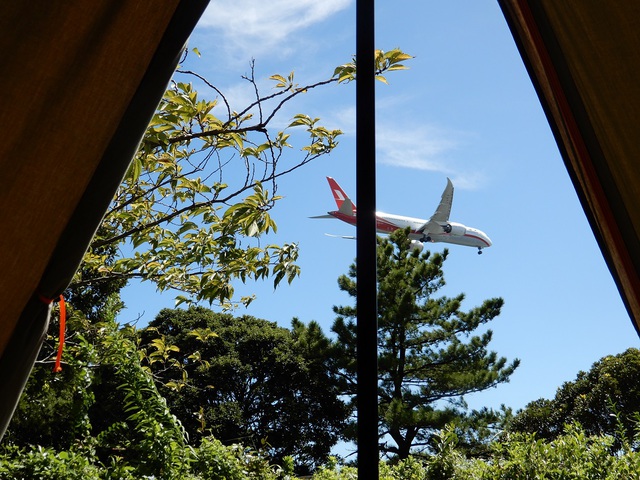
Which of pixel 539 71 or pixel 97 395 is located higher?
pixel 97 395

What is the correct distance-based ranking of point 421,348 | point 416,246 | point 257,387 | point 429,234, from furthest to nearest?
point 429,234, point 416,246, point 421,348, point 257,387

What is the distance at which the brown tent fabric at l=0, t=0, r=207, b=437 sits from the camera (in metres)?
1.03

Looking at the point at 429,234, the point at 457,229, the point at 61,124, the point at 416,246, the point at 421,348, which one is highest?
the point at 457,229

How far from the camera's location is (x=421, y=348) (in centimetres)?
1497

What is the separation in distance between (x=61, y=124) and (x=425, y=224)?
16467 mm

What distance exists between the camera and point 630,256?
49.8 inches

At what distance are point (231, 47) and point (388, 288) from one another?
12158mm

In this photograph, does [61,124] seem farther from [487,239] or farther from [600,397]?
[487,239]

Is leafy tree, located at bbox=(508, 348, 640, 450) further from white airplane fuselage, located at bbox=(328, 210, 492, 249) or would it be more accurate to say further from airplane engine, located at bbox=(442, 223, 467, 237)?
airplane engine, located at bbox=(442, 223, 467, 237)

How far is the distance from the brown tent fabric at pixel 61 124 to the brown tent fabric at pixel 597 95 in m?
0.64

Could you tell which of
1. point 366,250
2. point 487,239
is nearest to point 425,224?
point 487,239

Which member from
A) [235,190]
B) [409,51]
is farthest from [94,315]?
[409,51]

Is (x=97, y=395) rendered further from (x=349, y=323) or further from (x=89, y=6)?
(x=89, y=6)

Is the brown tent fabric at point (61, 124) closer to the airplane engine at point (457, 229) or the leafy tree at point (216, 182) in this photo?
the leafy tree at point (216, 182)
